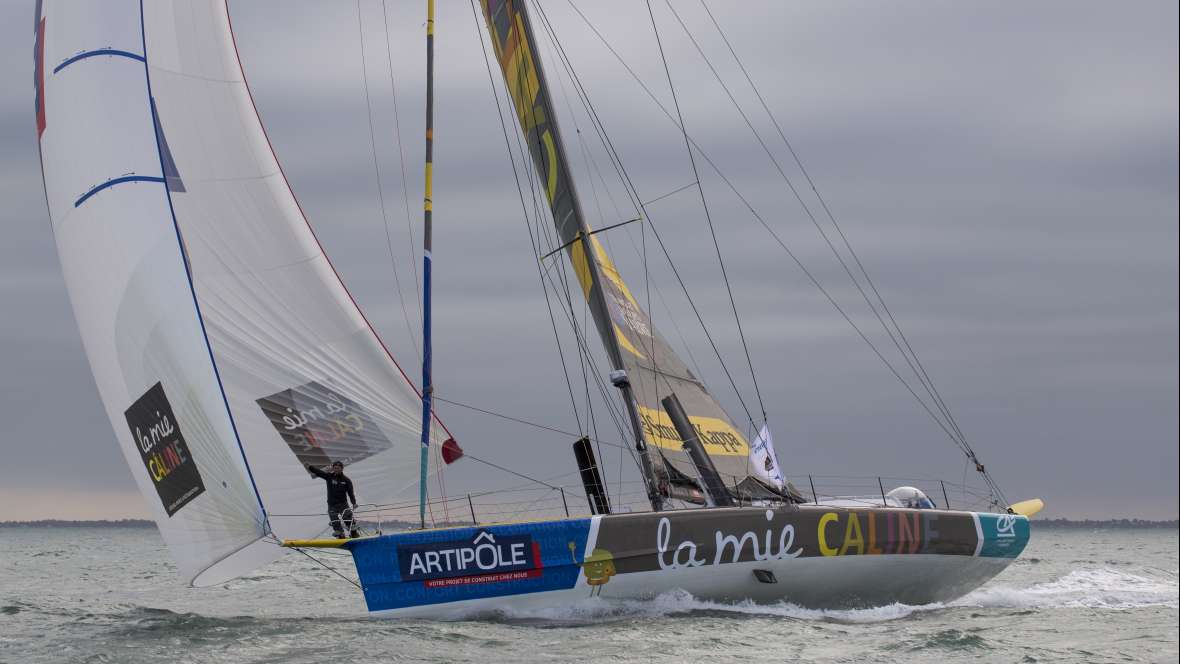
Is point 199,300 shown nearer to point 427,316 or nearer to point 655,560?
point 427,316

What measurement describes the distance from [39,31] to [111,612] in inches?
253

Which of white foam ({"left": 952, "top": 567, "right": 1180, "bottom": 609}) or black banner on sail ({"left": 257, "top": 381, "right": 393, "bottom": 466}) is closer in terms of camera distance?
black banner on sail ({"left": 257, "top": 381, "right": 393, "bottom": 466})

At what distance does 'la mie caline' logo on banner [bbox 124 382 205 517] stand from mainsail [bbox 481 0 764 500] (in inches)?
204

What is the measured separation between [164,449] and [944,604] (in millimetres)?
9734

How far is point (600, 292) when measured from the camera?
15.1 m

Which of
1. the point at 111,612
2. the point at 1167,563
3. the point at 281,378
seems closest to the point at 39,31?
the point at 281,378

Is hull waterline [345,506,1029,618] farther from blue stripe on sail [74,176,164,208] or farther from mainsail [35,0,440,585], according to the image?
blue stripe on sail [74,176,164,208]

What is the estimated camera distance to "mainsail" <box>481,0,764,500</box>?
1513 centimetres

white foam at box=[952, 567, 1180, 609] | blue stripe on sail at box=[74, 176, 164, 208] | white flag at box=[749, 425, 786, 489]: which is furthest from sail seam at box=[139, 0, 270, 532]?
white foam at box=[952, 567, 1180, 609]

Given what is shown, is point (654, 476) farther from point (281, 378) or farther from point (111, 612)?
point (111, 612)

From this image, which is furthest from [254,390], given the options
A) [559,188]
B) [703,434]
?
[703,434]

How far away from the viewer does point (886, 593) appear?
14.8 meters

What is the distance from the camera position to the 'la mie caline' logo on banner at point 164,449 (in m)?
11.8

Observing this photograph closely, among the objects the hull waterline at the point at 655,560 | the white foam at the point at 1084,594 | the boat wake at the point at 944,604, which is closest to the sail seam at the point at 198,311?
the hull waterline at the point at 655,560
